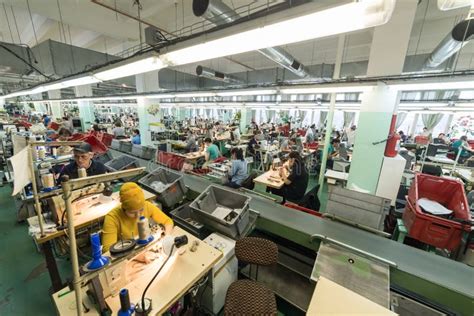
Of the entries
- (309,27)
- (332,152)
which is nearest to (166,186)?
(309,27)

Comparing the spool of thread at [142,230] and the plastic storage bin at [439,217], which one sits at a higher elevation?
the spool of thread at [142,230]

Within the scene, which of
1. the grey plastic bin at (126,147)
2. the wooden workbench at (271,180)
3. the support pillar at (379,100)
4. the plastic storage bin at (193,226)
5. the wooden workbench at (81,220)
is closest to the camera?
the wooden workbench at (81,220)

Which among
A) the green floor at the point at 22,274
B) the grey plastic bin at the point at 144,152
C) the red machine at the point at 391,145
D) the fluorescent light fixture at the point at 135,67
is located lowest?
the green floor at the point at 22,274

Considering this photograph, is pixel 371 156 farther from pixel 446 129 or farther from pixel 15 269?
pixel 446 129

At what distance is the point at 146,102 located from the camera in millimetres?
8203

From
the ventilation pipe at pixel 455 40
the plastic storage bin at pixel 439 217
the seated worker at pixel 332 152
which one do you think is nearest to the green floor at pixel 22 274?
the plastic storage bin at pixel 439 217

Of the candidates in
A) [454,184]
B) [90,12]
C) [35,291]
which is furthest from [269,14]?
[90,12]

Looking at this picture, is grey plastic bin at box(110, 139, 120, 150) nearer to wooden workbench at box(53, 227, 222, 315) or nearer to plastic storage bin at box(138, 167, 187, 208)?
plastic storage bin at box(138, 167, 187, 208)

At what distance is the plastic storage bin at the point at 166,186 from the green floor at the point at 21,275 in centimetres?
158

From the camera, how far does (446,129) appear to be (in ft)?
38.1

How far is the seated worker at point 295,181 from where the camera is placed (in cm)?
383

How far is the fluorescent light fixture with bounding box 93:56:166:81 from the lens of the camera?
235cm

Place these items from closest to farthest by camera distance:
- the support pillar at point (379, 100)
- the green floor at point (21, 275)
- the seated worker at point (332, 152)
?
the green floor at point (21, 275) → the support pillar at point (379, 100) → the seated worker at point (332, 152)

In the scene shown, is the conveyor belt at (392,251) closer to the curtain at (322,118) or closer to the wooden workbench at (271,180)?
the wooden workbench at (271,180)
